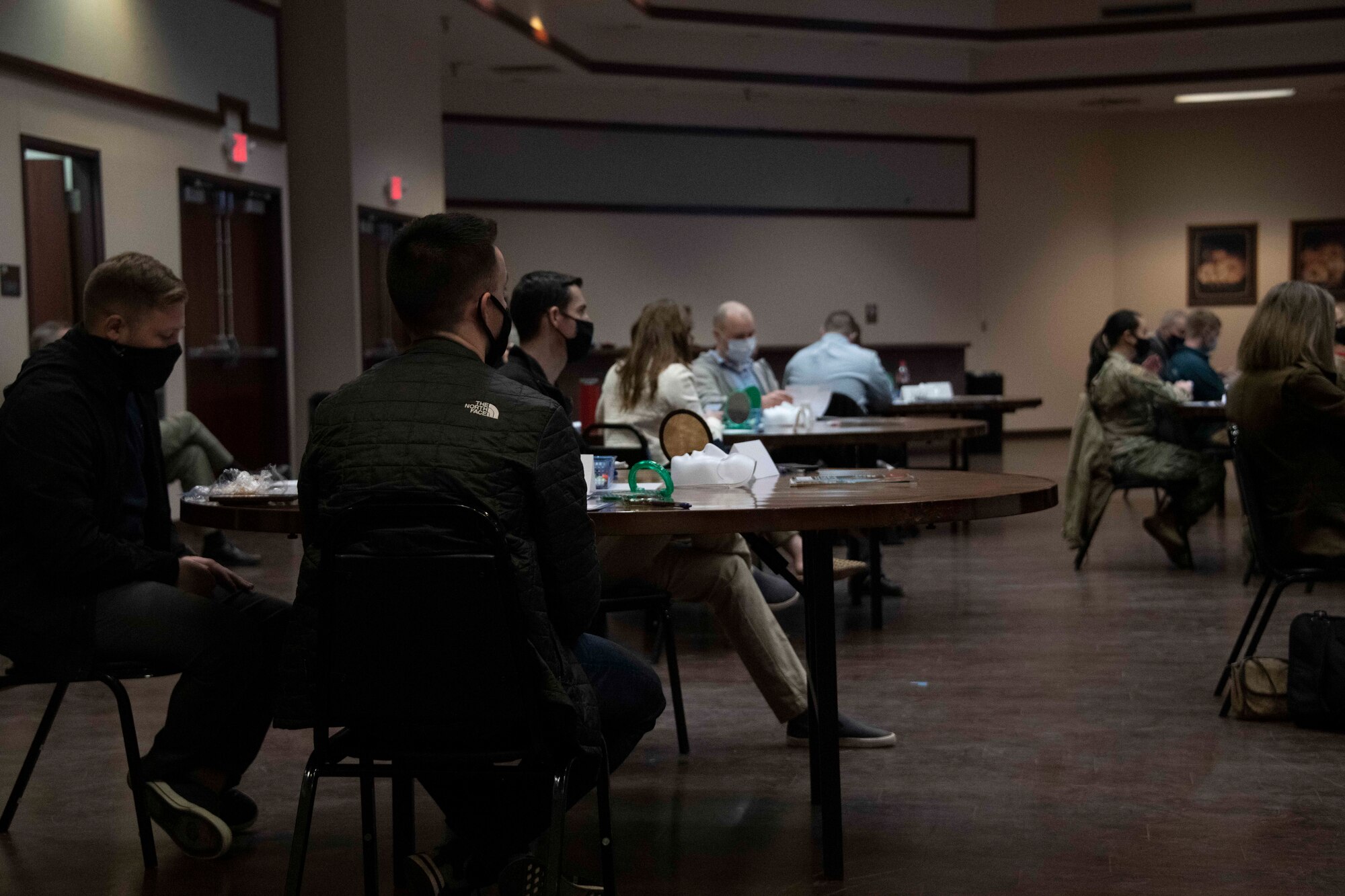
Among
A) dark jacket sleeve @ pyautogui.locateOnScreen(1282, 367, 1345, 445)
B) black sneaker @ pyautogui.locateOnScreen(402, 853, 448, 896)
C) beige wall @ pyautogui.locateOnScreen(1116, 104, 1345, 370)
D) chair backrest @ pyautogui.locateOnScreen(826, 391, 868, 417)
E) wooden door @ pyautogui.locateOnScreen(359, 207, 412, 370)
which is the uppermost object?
beige wall @ pyautogui.locateOnScreen(1116, 104, 1345, 370)

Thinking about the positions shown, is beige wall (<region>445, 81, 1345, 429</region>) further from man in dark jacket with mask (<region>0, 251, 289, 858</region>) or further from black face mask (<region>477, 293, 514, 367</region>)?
black face mask (<region>477, 293, 514, 367</region>)

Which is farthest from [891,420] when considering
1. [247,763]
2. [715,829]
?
[247,763]

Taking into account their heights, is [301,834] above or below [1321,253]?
below

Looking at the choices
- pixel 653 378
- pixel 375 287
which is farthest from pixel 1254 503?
pixel 375 287

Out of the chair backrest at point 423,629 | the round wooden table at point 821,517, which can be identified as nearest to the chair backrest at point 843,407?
the round wooden table at point 821,517

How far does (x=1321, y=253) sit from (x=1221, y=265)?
3.27 feet

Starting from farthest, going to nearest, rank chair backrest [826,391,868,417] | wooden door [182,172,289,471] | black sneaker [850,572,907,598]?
wooden door [182,172,289,471] < chair backrest [826,391,868,417] < black sneaker [850,572,907,598]

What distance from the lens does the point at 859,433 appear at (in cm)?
503

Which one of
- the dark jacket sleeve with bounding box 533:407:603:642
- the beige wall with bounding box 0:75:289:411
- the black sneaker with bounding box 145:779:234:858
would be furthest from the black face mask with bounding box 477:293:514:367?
the beige wall with bounding box 0:75:289:411

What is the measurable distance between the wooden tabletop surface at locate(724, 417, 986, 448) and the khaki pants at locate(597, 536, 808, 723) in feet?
4.65

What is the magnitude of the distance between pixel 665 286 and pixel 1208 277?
20.2 ft

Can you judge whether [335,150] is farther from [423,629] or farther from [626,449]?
[423,629]

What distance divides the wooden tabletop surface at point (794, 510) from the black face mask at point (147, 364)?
260 millimetres

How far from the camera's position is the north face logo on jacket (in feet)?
6.48
